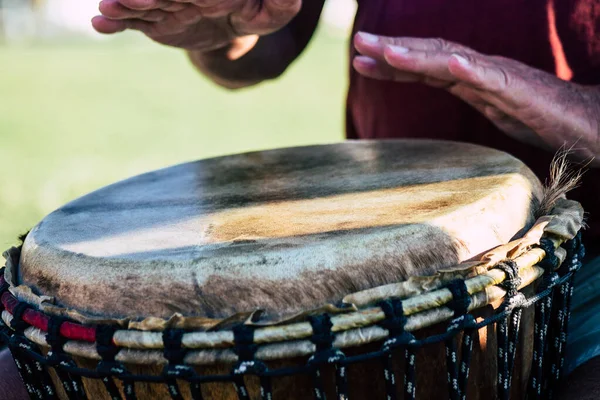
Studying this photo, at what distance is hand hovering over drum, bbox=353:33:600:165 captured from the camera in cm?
120

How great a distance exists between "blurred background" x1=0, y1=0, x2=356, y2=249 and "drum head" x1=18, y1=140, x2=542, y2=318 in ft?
2.92

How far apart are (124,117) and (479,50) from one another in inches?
273

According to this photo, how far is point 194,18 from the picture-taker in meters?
1.44

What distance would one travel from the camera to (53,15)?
19484 millimetres

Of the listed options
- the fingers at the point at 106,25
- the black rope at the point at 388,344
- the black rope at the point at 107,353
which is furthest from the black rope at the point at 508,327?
the fingers at the point at 106,25

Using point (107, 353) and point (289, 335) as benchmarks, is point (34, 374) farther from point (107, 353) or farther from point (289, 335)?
point (289, 335)

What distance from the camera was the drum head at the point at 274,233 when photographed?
84 cm

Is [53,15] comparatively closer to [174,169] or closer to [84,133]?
[84,133]

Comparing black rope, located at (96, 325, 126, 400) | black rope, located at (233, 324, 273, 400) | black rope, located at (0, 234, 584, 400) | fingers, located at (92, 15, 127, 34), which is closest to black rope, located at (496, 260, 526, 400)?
black rope, located at (0, 234, 584, 400)

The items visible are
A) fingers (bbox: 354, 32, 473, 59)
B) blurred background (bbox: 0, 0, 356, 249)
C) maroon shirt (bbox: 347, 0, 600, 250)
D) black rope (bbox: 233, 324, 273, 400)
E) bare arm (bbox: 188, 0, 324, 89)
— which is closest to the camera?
black rope (bbox: 233, 324, 273, 400)

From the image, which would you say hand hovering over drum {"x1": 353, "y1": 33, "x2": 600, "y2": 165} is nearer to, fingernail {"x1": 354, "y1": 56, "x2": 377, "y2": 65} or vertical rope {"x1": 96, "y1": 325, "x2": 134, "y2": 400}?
fingernail {"x1": 354, "y1": 56, "x2": 377, "y2": 65}

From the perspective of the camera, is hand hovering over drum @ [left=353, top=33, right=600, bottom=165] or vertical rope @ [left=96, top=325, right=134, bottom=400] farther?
hand hovering over drum @ [left=353, top=33, right=600, bottom=165]

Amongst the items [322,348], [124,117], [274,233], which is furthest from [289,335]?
[124,117]

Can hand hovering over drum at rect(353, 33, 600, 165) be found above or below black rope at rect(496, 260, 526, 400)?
above
